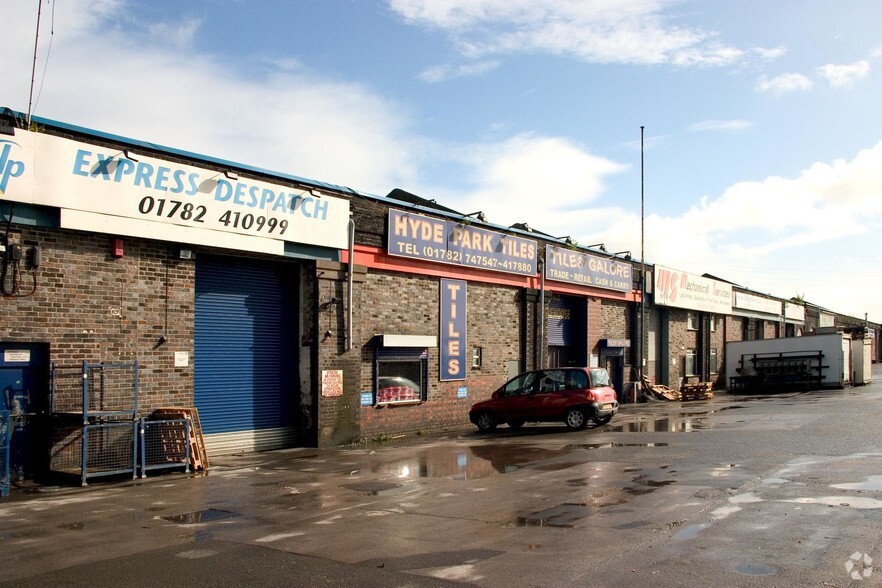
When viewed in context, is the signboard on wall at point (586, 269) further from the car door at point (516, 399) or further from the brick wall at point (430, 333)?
the car door at point (516, 399)

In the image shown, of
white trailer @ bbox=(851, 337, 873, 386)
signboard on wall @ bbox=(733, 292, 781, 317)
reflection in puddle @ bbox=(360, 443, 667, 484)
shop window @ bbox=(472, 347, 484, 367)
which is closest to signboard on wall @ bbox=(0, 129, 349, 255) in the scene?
reflection in puddle @ bbox=(360, 443, 667, 484)

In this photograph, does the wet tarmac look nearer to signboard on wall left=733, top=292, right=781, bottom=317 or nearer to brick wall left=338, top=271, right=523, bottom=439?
brick wall left=338, top=271, right=523, bottom=439

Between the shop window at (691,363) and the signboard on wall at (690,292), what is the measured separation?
86.2 inches

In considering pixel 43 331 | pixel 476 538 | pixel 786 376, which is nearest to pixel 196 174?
pixel 43 331

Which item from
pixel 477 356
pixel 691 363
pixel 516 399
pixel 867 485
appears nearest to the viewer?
pixel 867 485

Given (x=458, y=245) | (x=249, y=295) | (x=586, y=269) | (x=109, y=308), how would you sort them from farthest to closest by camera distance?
(x=586, y=269), (x=458, y=245), (x=249, y=295), (x=109, y=308)

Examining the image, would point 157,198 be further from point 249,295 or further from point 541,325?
point 541,325

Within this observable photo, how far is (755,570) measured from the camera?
21.5ft

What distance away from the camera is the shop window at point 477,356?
76.6 ft

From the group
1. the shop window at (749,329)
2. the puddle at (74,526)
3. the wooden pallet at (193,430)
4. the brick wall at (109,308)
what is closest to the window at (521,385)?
the brick wall at (109,308)

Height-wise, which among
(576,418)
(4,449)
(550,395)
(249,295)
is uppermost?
(249,295)

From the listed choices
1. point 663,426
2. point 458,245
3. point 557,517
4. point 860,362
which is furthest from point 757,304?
point 557,517

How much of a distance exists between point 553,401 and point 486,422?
2.13 meters

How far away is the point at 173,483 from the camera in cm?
1275
